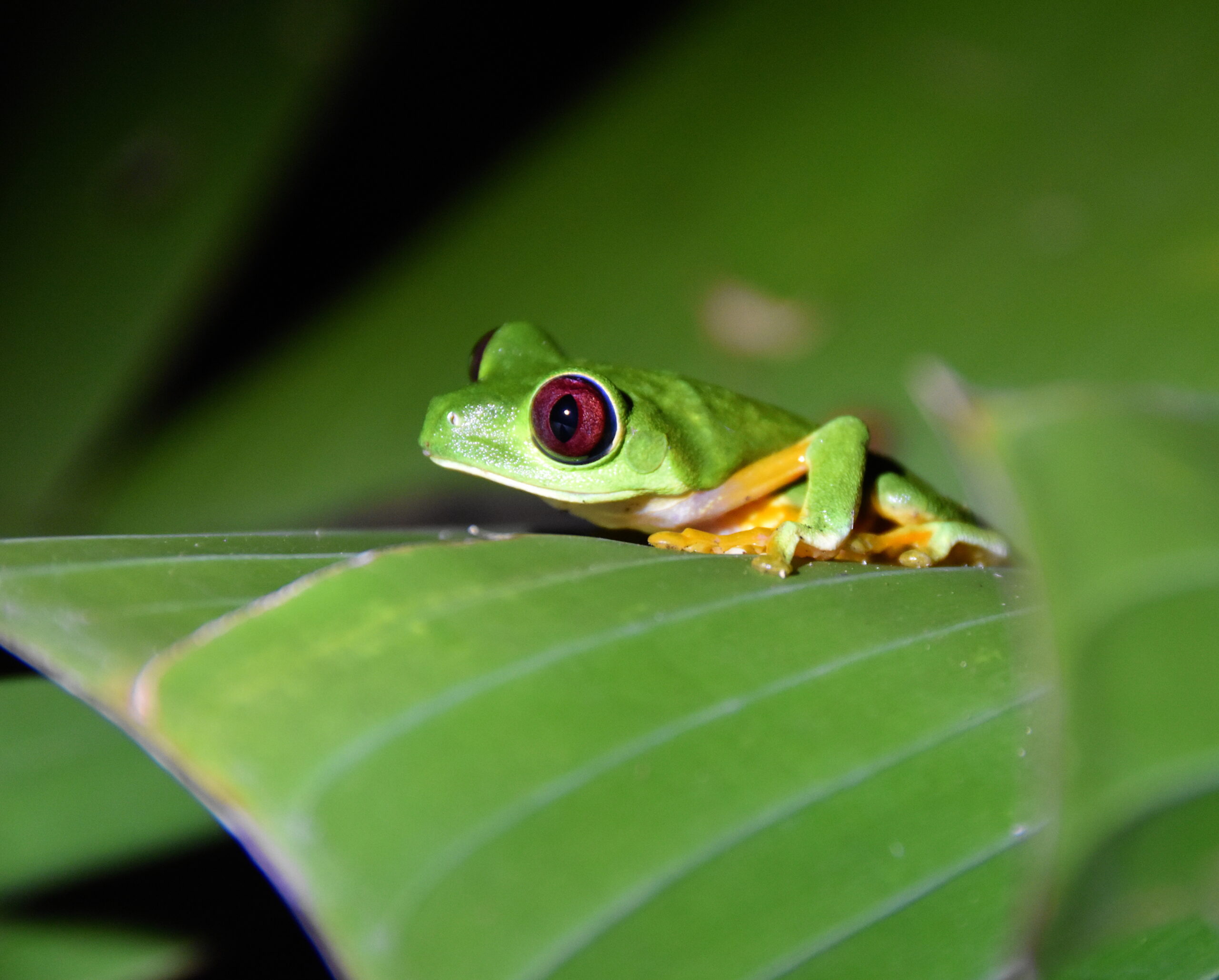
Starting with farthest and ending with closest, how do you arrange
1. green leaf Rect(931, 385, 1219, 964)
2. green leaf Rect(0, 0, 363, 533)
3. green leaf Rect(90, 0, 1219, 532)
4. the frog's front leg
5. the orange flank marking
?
green leaf Rect(0, 0, 363, 533) → green leaf Rect(90, 0, 1219, 532) → the orange flank marking → the frog's front leg → green leaf Rect(931, 385, 1219, 964)

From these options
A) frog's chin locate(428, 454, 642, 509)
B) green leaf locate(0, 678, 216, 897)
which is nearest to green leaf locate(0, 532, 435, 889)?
green leaf locate(0, 678, 216, 897)

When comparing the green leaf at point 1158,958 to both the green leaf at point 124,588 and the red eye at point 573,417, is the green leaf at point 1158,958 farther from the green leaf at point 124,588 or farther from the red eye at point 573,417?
the red eye at point 573,417

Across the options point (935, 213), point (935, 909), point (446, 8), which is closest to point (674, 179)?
point (935, 213)

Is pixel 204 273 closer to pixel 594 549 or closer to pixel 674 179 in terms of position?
pixel 674 179

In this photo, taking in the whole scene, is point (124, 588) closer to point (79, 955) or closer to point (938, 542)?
point (79, 955)

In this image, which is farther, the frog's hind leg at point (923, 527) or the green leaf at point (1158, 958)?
the frog's hind leg at point (923, 527)

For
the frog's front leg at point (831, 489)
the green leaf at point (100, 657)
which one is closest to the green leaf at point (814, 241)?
the frog's front leg at point (831, 489)

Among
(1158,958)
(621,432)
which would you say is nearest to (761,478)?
(621,432)

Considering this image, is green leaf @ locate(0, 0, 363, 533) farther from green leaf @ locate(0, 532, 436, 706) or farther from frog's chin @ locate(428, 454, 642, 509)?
green leaf @ locate(0, 532, 436, 706)
